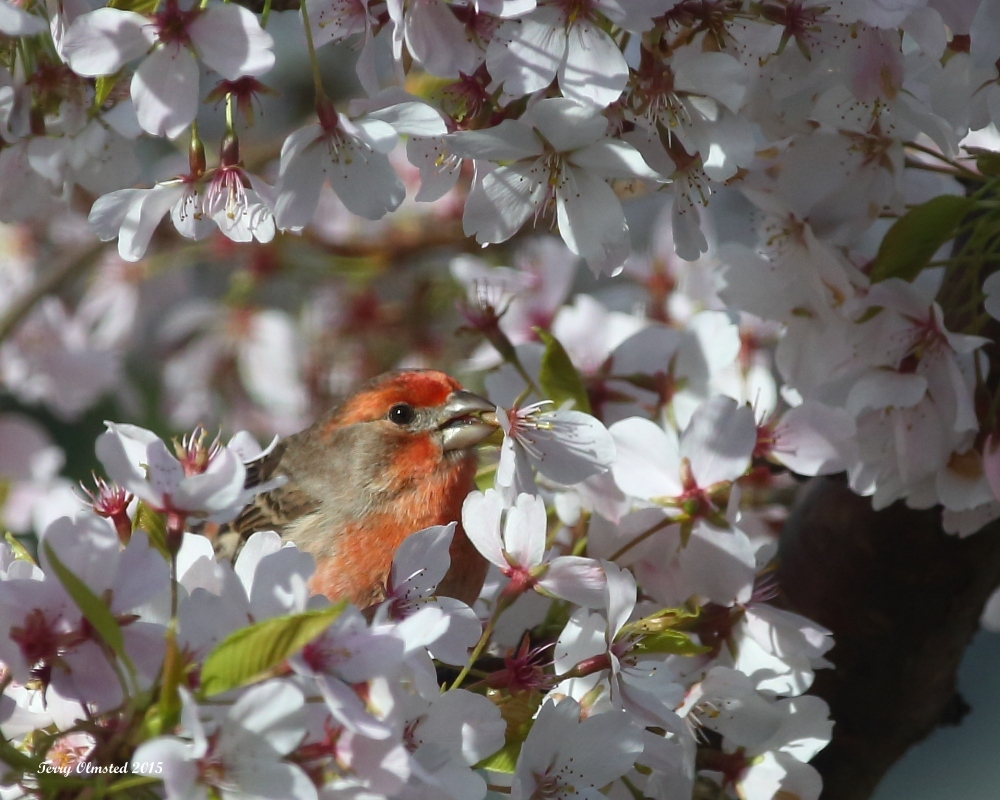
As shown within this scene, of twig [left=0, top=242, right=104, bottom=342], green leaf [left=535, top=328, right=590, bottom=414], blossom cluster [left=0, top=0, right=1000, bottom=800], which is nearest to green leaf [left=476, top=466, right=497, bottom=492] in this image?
blossom cluster [left=0, top=0, right=1000, bottom=800]

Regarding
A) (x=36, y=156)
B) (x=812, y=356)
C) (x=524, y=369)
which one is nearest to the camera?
A: (x=36, y=156)

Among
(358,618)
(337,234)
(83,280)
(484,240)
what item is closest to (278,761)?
(358,618)

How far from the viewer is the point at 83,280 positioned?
161 inches

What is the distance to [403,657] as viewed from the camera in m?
1.17

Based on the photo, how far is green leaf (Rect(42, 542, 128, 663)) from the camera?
3.82 ft

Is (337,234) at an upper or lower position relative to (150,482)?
lower

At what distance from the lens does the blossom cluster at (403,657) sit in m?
1.12

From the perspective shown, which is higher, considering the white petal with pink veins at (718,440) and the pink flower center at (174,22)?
the pink flower center at (174,22)

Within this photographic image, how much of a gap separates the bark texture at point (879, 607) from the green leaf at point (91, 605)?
5.12 ft

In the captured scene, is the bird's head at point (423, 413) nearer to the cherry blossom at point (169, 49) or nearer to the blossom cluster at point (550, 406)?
the blossom cluster at point (550, 406)

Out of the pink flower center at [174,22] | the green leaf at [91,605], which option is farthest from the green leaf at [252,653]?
the pink flower center at [174,22]

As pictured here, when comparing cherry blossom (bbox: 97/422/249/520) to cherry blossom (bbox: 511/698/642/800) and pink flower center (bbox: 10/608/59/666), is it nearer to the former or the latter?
pink flower center (bbox: 10/608/59/666)

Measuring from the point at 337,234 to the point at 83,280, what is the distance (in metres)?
1.00

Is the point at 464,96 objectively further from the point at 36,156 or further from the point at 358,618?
the point at 358,618
